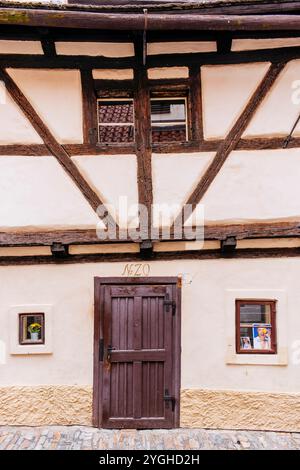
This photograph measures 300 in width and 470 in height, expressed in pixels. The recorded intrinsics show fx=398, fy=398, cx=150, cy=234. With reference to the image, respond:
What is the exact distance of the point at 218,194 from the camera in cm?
529

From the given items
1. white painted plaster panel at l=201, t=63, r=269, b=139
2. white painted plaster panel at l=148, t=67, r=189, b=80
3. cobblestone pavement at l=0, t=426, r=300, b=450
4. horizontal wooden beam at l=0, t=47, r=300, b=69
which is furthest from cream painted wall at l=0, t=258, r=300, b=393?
horizontal wooden beam at l=0, t=47, r=300, b=69

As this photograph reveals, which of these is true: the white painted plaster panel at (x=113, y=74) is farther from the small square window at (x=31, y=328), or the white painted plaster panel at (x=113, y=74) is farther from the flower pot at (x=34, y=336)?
the flower pot at (x=34, y=336)

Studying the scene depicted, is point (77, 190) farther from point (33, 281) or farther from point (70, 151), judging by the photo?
point (33, 281)

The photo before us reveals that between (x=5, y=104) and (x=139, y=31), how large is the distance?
2005mm

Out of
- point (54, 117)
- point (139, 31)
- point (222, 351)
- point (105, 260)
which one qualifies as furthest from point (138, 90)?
point (222, 351)

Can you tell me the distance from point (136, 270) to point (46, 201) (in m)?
1.51

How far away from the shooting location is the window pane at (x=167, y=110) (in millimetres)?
5676

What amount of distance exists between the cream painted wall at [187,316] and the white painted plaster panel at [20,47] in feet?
9.55

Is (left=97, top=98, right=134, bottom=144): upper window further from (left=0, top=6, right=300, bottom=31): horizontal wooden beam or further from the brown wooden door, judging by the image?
the brown wooden door

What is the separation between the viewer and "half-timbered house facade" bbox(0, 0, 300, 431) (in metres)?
5.29

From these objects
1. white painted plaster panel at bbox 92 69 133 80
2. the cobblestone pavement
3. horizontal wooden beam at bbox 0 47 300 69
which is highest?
horizontal wooden beam at bbox 0 47 300 69

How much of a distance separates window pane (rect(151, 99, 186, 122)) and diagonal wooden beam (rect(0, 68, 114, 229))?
1373 mm

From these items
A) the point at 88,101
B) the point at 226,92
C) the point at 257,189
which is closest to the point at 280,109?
the point at 226,92

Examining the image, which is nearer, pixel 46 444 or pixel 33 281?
pixel 46 444
